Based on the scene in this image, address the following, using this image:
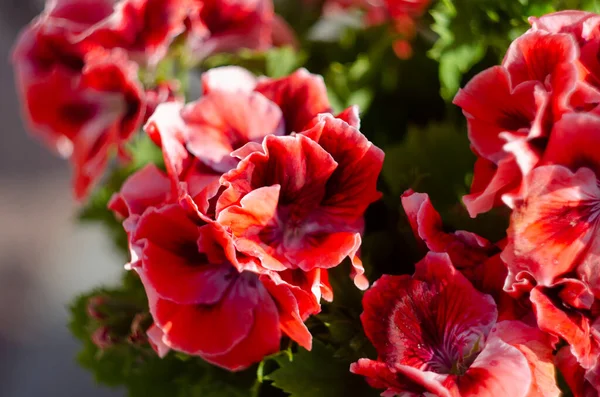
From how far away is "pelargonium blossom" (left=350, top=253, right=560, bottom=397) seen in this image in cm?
27

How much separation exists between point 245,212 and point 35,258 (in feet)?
2.92

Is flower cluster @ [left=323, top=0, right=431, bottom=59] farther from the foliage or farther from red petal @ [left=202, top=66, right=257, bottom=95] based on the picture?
red petal @ [left=202, top=66, right=257, bottom=95]

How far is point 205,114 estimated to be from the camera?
0.35 metres

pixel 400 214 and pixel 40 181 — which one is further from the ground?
pixel 400 214

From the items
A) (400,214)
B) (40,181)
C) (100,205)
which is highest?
(400,214)

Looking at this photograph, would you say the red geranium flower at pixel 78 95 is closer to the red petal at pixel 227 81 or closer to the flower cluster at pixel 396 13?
the red petal at pixel 227 81

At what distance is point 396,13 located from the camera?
0.53m

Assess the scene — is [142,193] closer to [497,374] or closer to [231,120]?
[231,120]

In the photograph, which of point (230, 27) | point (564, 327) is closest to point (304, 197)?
point (564, 327)

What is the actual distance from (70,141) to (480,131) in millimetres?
344

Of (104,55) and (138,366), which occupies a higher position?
(104,55)

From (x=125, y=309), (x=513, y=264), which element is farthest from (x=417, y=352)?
(x=125, y=309)

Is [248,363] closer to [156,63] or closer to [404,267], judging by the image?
[404,267]

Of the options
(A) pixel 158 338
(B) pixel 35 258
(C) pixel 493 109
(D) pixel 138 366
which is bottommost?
(B) pixel 35 258
